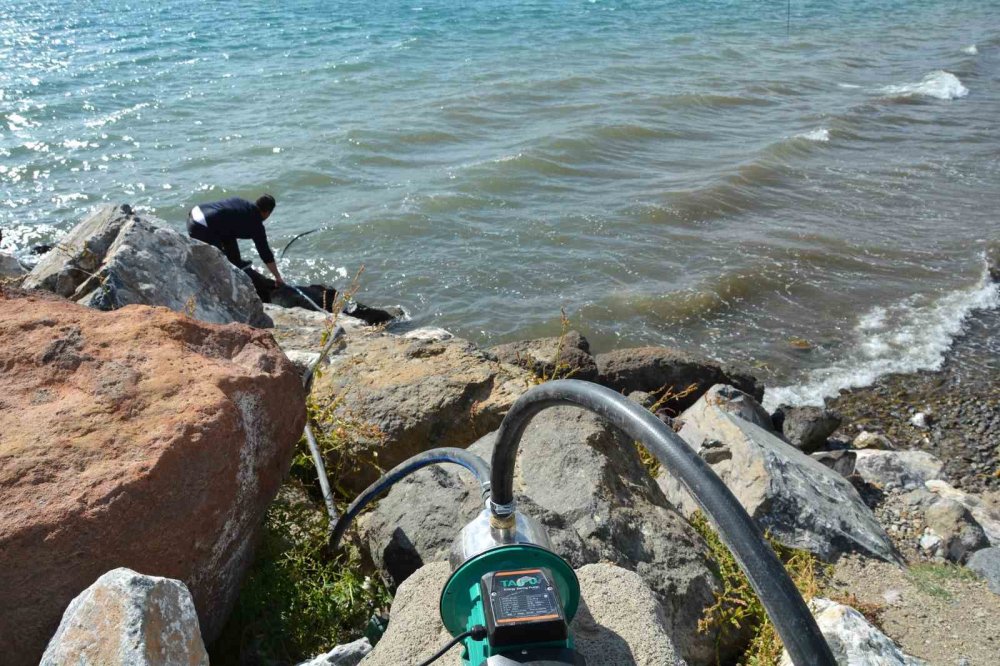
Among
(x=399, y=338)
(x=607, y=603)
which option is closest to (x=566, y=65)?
(x=399, y=338)

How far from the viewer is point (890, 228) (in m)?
11.6

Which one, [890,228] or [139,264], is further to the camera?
[890,228]

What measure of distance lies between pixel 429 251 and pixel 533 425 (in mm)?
7424

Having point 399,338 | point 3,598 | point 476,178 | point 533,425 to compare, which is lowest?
point 476,178

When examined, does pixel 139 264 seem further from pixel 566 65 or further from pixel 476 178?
pixel 566 65

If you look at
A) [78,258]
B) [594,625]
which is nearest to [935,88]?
[78,258]

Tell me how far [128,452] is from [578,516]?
158 cm

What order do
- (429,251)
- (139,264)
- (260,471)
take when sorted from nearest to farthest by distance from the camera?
(260,471) → (139,264) → (429,251)

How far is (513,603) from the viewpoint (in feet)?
5.88

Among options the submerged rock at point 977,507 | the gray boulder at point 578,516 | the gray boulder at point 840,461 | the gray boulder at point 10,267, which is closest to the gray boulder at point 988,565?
the submerged rock at point 977,507

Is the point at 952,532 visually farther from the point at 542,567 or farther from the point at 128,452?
the point at 128,452

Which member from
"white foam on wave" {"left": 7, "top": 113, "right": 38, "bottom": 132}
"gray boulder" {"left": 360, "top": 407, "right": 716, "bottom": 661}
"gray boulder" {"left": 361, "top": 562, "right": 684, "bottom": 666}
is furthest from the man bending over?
"white foam on wave" {"left": 7, "top": 113, "right": 38, "bottom": 132}

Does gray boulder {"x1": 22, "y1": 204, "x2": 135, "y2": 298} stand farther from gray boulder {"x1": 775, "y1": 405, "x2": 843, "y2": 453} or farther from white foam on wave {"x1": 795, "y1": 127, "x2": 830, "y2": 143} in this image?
white foam on wave {"x1": 795, "y1": 127, "x2": 830, "y2": 143}

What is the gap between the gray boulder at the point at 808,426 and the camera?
6820mm
